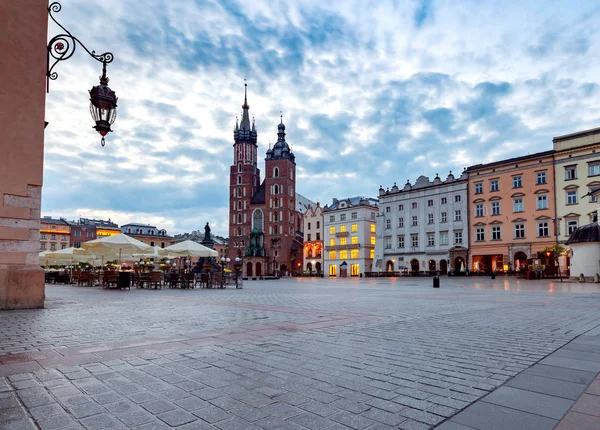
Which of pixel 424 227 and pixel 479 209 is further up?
pixel 479 209

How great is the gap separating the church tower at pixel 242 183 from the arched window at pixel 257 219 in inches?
54.2

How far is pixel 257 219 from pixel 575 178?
2534 inches

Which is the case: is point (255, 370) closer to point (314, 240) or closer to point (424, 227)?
point (424, 227)

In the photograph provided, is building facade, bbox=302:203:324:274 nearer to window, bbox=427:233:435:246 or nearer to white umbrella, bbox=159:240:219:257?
window, bbox=427:233:435:246

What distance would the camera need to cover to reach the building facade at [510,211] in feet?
149

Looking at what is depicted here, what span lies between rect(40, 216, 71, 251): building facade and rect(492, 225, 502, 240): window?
297 ft

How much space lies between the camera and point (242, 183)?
325 feet

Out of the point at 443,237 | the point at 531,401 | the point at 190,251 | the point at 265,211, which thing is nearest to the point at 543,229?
the point at 443,237

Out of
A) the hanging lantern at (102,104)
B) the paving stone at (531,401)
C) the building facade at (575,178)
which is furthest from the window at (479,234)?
the paving stone at (531,401)

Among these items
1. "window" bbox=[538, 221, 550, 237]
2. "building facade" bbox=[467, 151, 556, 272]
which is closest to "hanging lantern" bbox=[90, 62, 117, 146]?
"building facade" bbox=[467, 151, 556, 272]

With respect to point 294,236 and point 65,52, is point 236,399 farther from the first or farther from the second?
point 294,236

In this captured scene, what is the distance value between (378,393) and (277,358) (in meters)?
1.65

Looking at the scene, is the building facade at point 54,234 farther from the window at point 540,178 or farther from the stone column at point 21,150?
the window at point 540,178

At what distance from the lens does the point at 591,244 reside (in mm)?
32406
